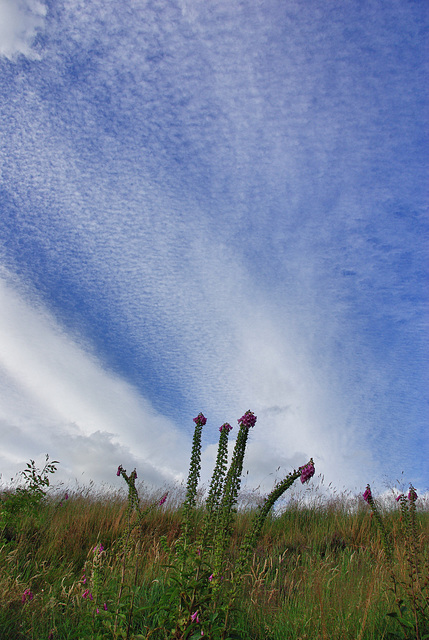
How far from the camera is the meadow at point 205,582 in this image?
3664mm

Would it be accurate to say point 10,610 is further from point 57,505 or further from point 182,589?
point 57,505

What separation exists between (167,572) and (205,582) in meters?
2.36

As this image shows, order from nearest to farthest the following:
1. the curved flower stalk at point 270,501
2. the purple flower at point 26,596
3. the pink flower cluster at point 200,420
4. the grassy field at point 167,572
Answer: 1. the curved flower stalk at point 270,501
2. the grassy field at point 167,572
3. the pink flower cluster at point 200,420
4. the purple flower at point 26,596

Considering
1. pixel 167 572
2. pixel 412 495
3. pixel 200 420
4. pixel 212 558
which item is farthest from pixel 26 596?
pixel 412 495

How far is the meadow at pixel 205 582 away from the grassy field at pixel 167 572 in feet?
0.09

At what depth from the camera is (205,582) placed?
363cm

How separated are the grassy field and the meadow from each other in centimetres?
3

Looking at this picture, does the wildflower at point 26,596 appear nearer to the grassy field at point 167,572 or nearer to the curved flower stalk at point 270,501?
the grassy field at point 167,572

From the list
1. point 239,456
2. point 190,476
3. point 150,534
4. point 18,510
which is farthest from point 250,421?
point 150,534

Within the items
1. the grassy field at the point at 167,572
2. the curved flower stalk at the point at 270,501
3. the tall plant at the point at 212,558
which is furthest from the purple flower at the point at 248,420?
the grassy field at the point at 167,572

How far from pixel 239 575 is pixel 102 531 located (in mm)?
6499

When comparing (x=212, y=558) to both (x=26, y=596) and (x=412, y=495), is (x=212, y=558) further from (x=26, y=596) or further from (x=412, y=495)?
(x=412, y=495)

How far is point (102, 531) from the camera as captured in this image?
9219 millimetres

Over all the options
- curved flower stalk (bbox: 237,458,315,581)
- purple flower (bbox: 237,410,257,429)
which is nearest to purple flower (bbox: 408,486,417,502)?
curved flower stalk (bbox: 237,458,315,581)
